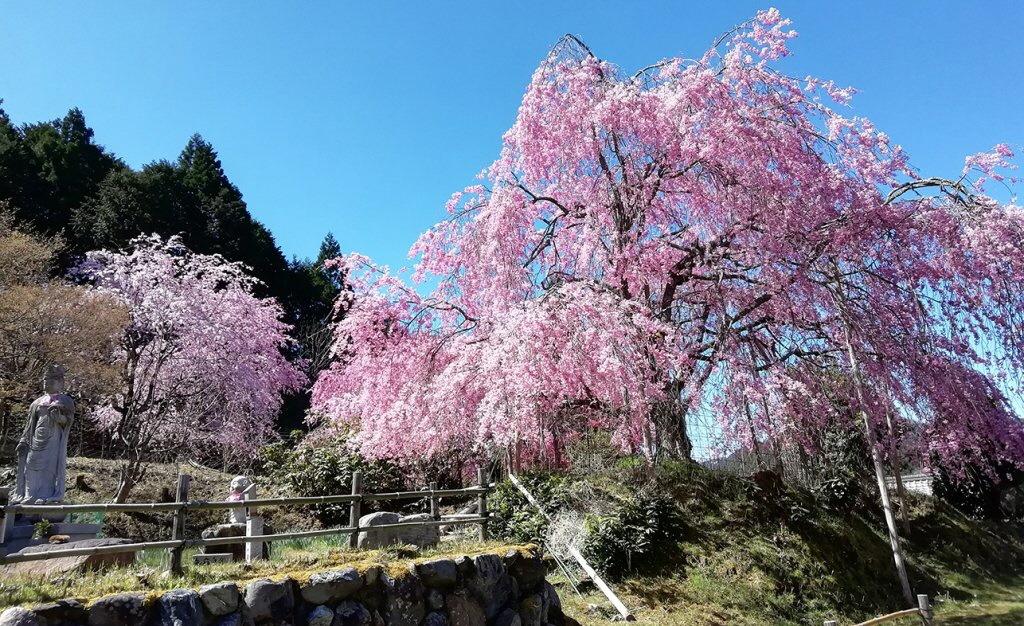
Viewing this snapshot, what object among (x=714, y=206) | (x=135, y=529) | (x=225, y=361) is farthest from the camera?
(x=225, y=361)

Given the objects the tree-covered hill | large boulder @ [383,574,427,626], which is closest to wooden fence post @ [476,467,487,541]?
large boulder @ [383,574,427,626]

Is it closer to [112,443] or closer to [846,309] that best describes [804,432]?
[846,309]

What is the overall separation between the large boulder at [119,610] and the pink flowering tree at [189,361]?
38.2 feet

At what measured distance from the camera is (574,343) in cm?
890

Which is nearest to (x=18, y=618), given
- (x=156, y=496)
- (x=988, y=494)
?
(x=156, y=496)

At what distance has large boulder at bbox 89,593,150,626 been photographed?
3.59 meters

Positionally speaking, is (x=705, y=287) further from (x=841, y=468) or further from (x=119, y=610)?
(x=119, y=610)

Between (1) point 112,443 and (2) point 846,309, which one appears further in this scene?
(1) point 112,443

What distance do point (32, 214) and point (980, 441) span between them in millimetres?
29789

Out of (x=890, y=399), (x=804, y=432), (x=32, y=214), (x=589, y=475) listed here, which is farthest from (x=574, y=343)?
(x=32, y=214)

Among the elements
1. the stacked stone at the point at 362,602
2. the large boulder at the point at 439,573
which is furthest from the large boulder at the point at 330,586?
the large boulder at the point at 439,573

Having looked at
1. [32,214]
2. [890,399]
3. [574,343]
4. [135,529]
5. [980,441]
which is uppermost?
[32,214]

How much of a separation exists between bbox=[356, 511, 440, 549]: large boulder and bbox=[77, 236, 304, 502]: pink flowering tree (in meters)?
9.08

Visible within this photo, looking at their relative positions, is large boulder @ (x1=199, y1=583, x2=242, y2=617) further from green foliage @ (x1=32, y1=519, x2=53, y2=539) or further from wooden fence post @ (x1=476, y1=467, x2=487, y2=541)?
wooden fence post @ (x1=476, y1=467, x2=487, y2=541)
